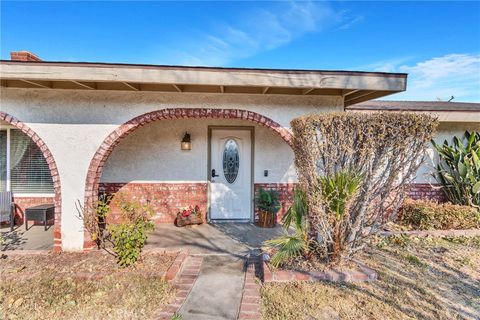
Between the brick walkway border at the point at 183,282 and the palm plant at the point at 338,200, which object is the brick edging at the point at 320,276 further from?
the brick walkway border at the point at 183,282

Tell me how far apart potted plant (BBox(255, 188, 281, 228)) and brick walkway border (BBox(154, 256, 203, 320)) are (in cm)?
234

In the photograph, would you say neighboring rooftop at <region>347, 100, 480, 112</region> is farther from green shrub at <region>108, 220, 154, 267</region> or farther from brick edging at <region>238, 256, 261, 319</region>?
green shrub at <region>108, 220, 154, 267</region>

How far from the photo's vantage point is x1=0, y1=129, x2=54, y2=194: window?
23.0ft

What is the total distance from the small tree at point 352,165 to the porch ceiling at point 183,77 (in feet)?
3.53

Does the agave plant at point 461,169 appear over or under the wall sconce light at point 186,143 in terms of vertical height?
under

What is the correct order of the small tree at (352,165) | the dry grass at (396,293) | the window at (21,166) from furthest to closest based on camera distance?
1. the window at (21,166)
2. the small tree at (352,165)
3. the dry grass at (396,293)

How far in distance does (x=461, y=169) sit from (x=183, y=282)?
7.26 m

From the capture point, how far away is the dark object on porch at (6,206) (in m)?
6.65

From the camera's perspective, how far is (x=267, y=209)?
22.3 feet

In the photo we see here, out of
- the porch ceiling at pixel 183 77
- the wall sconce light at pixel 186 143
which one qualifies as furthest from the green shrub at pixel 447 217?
the wall sconce light at pixel 186 143

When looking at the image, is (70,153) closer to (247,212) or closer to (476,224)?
(247,212)

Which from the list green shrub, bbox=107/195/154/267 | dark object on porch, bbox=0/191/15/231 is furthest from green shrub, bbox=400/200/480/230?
dark object on porch, bbox=0/191/15/231

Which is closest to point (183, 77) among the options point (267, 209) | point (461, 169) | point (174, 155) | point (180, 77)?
point (180, 77)

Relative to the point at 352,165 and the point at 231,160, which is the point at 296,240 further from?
the point at 231,160
